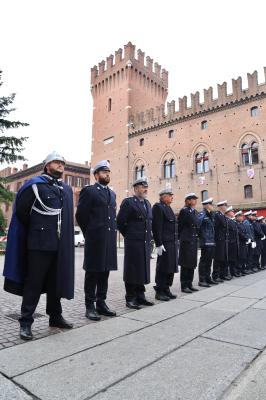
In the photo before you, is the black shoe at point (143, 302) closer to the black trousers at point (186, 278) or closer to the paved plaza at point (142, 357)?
the paved plaza at point (142, 357)

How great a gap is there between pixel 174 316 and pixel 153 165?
3480cm

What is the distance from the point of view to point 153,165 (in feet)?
127

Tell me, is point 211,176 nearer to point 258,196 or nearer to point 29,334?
point 258,196

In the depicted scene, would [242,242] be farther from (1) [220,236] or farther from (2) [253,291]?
(2) [253,291]

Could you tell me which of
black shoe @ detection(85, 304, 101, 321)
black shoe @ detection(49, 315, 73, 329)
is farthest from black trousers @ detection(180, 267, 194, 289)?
black shoe @ detection(49, 315, 73, 329)

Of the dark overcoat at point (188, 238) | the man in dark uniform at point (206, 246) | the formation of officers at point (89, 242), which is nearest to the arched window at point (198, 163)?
the man in dark uniform at point (206, 246)

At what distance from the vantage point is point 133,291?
17.9 feet

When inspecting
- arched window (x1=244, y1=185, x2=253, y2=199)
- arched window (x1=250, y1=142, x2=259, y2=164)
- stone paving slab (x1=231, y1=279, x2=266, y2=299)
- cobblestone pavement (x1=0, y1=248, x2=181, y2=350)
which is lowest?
cobblestone pavement (x1=0, y1=248, x2=181, y2=350)

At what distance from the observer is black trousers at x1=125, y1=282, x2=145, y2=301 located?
541 centimetres

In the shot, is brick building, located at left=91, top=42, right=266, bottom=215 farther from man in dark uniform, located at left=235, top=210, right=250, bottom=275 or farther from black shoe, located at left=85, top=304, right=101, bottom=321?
black shoe, located at left=85, top=304, right=101, bottom=321

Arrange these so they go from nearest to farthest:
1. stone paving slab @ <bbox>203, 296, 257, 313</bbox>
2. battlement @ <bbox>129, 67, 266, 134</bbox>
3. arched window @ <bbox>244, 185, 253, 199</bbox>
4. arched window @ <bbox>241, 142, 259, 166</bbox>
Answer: stone paving slab @ <bbox>203, 296, 257, 313</bbox>, arched window @ <bbox>244, 185, 253, 199</bbox>, arched window @ <bbox>241, 142, 259, 166</bbox>, battlement @ <bbox>129, 67, 266, 134</bbox>

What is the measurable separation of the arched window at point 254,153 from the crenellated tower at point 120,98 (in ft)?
48.9

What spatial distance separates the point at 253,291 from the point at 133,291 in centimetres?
292

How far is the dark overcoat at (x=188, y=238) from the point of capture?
6.95 m
